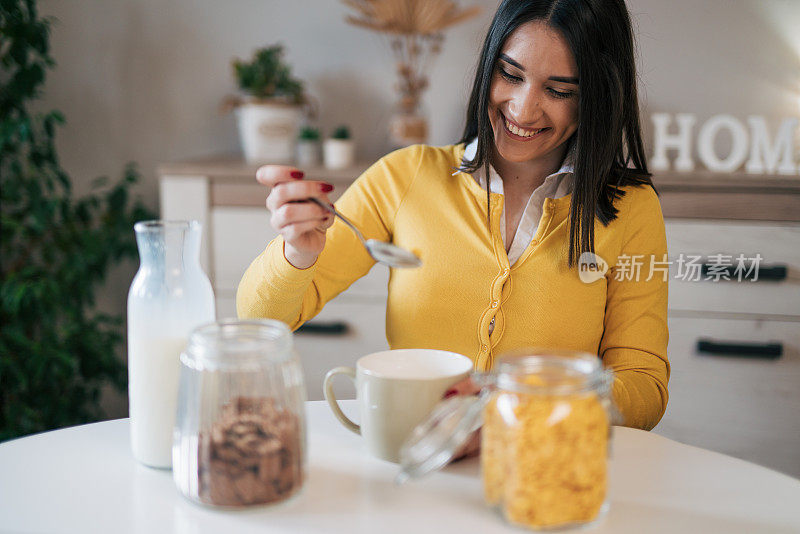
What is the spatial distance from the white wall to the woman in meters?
1.04

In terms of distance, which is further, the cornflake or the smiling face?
the smiling face

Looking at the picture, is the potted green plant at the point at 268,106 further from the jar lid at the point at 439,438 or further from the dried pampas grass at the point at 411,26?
the jar lid at the point at 439,438

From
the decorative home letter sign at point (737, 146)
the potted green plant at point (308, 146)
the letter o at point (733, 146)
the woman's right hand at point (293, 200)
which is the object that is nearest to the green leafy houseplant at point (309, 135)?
the potted green plant at point (308, 146)

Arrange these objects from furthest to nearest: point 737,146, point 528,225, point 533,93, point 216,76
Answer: point 216,76 < point 737,146 < point 528,225 < point 533,93

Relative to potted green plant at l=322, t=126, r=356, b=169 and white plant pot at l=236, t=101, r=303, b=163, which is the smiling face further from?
white plant pot at l=236, t=101, r=303, b=163

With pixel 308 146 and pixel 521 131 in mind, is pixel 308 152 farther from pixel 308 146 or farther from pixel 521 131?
pixel 521 131

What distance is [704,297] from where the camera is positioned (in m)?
1.93

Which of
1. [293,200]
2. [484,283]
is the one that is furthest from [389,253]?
[484,283]

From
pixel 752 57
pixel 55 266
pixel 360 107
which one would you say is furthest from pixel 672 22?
pixel 55 266

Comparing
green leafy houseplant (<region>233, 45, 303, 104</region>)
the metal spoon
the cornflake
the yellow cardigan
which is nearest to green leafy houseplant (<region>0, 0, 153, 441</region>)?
green leafy houseplant (<region>233, 45, 303, 104</region>)

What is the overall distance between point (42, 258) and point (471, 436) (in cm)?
185

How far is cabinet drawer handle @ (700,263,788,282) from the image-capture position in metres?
1.89

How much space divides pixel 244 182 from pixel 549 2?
1164 mm

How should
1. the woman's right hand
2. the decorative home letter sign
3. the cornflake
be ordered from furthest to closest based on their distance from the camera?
the decorative home letter sign < the woman's right hand < the cornflake
